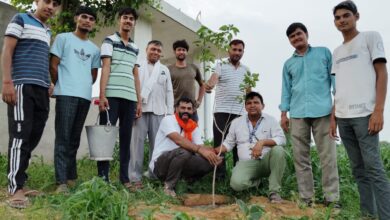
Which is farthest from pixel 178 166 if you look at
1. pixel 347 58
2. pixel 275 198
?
pixel 347 58

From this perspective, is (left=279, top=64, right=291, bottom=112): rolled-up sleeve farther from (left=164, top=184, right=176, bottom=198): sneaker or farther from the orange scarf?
(left=164, top=184, right=176, bottom=198): sneaker

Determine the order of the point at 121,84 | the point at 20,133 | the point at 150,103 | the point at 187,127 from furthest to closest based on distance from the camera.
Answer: the point at 150,103
the point at 187,127
the point at 121,84
the point at 20,133

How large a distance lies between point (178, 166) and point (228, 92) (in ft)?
4.18

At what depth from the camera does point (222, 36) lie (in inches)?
163

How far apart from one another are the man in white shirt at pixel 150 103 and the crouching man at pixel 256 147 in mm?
871

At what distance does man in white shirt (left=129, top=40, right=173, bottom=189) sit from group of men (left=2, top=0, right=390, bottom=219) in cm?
1

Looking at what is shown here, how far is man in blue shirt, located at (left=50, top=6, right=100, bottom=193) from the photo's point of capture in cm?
379

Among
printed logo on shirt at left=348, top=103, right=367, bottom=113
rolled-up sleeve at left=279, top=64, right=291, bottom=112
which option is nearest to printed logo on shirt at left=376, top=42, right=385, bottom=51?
printed logo on shirt at left=348, top=103, right=367, bottom=113

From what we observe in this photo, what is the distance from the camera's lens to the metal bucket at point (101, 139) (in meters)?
3.83

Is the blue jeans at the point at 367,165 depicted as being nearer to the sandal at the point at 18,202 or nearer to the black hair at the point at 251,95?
the black hair at the point at 251,95

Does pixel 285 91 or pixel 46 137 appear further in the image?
pixel 46 137

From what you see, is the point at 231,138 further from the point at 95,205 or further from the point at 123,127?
the point at 95,205

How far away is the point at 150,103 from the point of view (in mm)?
4797

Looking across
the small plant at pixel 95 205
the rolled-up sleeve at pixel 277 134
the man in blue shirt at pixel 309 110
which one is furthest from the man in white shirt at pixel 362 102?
the small plant at pixel 95 205
